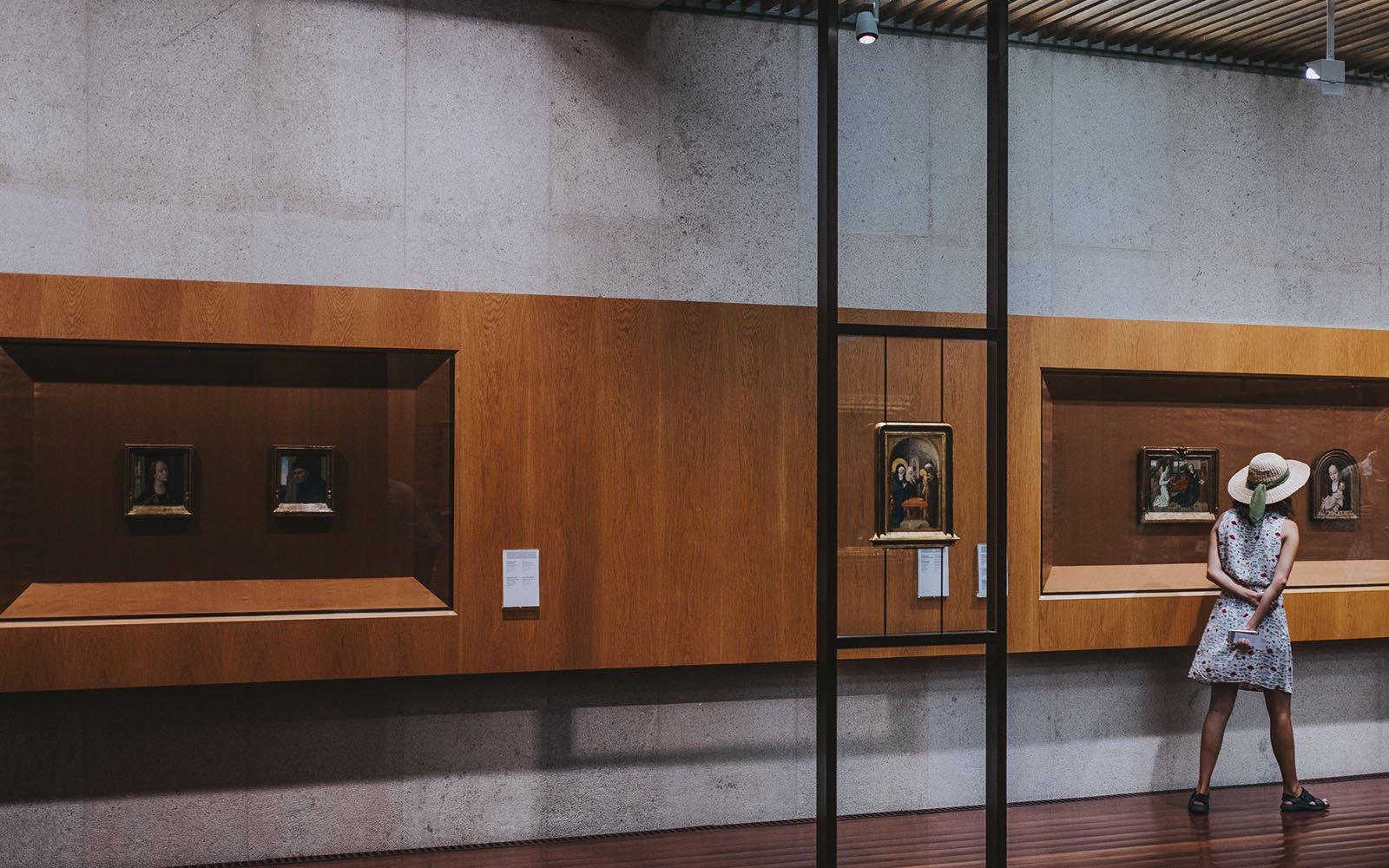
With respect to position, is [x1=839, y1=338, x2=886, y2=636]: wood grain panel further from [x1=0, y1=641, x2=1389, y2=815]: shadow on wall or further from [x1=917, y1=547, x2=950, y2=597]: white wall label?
[x1=0, y1=641, x2=1389, y2=815]: shadow on wall

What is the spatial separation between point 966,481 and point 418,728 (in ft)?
8.77

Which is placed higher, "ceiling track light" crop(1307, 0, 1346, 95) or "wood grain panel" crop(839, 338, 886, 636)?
"ceiling track light" crop(1307, 0, 1346, 95)

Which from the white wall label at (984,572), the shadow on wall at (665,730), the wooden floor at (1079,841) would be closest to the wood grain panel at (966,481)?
the white wall label at (984,572)

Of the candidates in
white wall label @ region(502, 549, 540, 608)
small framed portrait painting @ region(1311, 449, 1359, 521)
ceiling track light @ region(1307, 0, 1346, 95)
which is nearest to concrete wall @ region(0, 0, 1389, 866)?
ceiling track light @ region(1307, 0, 1346, 95)

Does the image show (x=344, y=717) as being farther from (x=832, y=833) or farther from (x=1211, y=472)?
(x=1211, y=472)

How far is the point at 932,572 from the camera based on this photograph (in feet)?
12.8

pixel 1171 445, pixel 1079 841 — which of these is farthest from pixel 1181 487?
pixel 1079 841

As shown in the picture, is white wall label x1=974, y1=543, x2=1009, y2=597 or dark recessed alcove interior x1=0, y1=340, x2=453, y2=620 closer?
white wall label x1=974, y1=543, x2=1009, y2=597

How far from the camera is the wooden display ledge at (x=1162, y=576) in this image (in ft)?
18.0

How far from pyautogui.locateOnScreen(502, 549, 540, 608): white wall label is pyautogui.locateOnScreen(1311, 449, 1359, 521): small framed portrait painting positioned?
3.71 metres

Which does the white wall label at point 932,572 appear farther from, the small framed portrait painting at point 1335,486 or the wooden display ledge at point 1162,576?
the small framed portrait painting at point 1335,486

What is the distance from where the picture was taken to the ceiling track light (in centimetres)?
506

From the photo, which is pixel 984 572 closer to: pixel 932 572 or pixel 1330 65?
pixel 932 572

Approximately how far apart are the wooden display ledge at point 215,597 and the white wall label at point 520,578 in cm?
29
